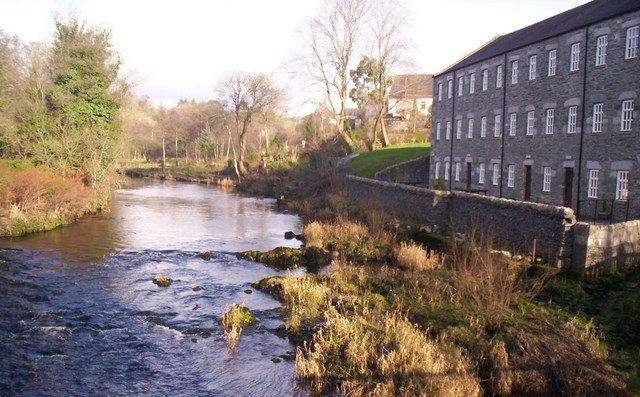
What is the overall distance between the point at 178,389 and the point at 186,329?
9.59 ft

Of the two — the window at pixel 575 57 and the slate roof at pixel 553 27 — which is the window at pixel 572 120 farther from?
the slate roof at pixel 553 27

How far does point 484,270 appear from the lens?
12320 millimetres

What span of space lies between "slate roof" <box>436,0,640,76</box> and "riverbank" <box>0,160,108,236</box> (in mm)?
24337

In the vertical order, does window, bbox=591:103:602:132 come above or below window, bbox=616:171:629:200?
above

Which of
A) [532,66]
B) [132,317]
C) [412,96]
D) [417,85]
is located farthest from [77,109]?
[417,85]

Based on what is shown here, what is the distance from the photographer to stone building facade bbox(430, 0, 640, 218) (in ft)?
65.8

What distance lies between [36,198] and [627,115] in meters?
26.4

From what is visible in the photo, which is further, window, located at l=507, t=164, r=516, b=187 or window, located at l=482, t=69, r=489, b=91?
window, located at l=482, t=69, r=489, b=91

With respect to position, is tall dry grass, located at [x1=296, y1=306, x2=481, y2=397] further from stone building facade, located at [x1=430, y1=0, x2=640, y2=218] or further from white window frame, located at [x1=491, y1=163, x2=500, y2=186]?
white window frame, located at [x1=491, y1=163, x2=500, y2=186]

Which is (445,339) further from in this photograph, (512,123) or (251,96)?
(251,96)

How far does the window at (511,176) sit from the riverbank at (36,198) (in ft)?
76.6

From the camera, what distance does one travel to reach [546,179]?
80.4ft

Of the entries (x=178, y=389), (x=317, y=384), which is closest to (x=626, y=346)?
(x=317, y=384)

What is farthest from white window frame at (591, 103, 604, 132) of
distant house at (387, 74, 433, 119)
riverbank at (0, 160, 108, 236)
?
distant house at (387, 74, 433, 119)
